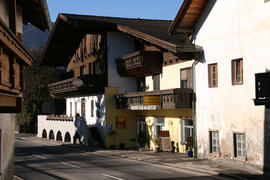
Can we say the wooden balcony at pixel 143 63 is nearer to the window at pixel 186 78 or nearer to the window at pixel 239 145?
Result: the window at pixel 186 78

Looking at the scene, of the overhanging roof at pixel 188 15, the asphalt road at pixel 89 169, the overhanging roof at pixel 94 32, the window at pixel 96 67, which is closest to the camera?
the asphalt road at pixel 89 169

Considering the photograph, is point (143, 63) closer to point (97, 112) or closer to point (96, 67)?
point (97, 112)

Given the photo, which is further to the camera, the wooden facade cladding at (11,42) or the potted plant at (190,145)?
the potted plant at (190,145)

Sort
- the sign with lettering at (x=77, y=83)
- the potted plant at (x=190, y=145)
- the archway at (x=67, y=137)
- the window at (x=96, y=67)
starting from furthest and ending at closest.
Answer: the archway at (x=67, y=137)
the window at (x=96, y=67)
the sign with lettering at (x=77, y=83)
the potted plant at (x=190, y=145)

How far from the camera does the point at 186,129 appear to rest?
28.8 metres

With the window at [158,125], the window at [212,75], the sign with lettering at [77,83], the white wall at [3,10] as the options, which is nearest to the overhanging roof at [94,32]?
the window at [212,75]

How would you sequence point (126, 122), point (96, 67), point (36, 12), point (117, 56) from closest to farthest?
point (36, 12), point (126, 122), point (117, 56), point (96, 67)

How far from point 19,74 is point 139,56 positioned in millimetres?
20174

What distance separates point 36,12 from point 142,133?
17.2m

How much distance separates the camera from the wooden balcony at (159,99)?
26.5 m

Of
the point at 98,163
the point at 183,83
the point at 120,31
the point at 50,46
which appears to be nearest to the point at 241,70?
the point at 183,83

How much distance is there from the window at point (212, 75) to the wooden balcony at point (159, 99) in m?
1.97

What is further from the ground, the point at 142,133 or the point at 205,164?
the point at 142,133

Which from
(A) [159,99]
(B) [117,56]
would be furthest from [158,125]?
(B) [117,56]
